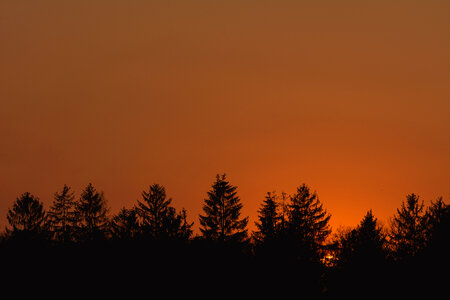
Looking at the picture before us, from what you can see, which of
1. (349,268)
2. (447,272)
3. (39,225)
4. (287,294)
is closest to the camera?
(287,294)

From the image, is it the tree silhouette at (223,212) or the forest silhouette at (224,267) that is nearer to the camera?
the forest silhouette at (224,267)

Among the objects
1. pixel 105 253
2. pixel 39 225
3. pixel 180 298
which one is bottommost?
pixel 180 298

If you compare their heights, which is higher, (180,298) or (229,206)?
(229,206)

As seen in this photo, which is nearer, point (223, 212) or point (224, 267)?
point (224, 267)

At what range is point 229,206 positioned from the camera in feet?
344

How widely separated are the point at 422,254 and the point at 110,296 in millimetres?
22225

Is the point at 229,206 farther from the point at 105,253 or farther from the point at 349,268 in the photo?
the point at 105,253

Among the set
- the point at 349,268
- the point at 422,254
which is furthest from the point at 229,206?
the point at 422,254

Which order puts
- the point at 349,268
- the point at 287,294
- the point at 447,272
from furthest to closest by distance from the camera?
the point at 349,268 < the point at 447,272 < the point at 287,294

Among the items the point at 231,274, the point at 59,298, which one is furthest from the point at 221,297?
the point at 59,298

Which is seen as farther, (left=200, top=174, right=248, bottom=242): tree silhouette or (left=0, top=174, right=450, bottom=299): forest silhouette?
(left=200, top=174, right=248, bottom=242): tree silhouette

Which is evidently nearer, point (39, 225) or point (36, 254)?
point (36, 254)

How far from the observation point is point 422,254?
6100 centimetres

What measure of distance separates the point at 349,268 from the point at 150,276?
1901cm
